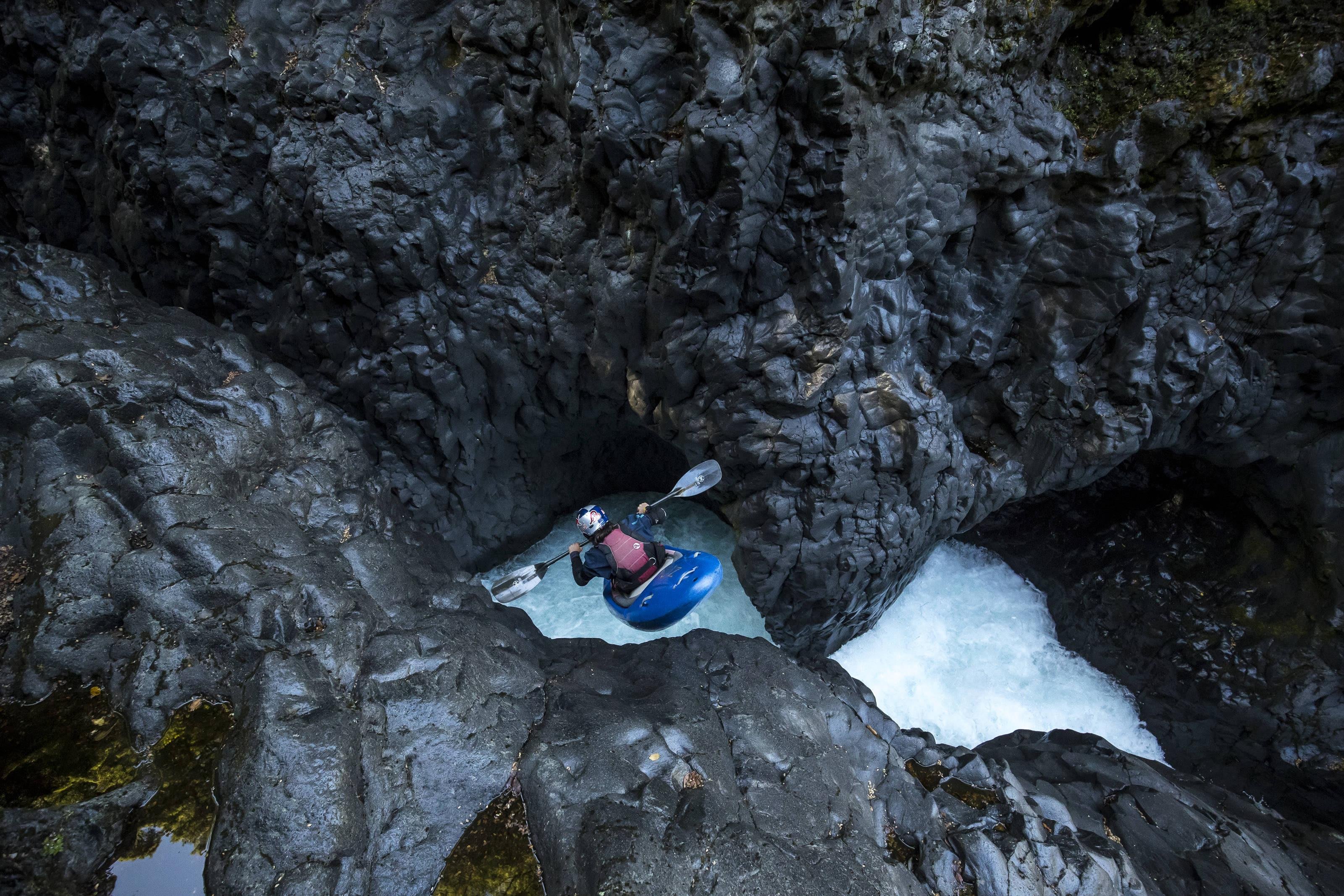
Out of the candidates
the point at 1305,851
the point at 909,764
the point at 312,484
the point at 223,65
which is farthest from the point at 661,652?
the point at 223,65

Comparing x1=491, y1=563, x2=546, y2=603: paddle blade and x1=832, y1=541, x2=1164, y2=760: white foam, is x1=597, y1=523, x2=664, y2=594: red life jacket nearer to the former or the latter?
x1=491, y1=563, x2=546, y2=603: paddle blade

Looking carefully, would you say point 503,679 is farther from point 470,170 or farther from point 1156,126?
point 1156,126

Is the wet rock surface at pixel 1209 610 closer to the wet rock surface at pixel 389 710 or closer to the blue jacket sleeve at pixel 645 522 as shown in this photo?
the wet rock surface at pixel 389 710

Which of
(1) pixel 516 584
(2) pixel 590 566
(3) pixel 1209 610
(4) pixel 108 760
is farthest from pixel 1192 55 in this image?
(4) pixel 108 760

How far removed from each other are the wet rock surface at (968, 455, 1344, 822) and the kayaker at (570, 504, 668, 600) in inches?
194

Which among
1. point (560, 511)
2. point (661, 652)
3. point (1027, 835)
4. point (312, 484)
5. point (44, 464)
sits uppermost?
point (44, 464)

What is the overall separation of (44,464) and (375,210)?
9.03 feet

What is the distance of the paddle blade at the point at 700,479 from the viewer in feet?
17.4

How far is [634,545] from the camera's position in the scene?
505 cm

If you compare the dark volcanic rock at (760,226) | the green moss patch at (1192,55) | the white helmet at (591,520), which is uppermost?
the green moss patch at (1192,55)

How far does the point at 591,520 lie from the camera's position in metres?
5.04

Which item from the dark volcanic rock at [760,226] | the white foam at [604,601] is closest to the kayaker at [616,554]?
the dark volcanic rock at [760,226]

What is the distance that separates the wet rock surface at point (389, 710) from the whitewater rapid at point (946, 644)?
147cm

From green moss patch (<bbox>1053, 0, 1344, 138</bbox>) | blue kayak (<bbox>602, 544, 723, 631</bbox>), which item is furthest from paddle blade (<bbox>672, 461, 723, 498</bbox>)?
green moss patch (<bbox>1053, 0, 1344, 138</bbox>)
